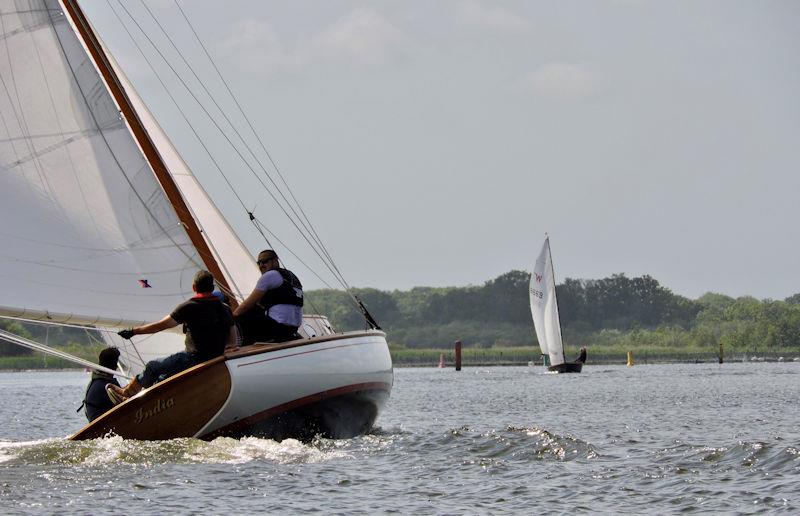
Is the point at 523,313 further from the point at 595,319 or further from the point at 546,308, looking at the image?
the point at 546,308

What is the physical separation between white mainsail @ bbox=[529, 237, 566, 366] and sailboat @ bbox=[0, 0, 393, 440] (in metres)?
60.8

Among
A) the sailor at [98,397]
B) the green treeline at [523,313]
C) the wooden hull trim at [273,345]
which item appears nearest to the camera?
the wooden hull trim at [273,345]

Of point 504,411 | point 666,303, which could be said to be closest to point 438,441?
point 504,411

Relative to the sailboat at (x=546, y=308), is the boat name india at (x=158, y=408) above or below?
below

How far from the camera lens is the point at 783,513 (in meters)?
A: 12.8

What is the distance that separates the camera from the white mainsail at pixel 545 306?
80500 millimetres

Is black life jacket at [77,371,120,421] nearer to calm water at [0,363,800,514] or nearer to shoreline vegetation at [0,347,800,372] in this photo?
calm water at [0,363,800,514]

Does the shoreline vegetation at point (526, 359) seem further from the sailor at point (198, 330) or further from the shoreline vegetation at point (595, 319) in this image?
the sailor at point (198, 330)

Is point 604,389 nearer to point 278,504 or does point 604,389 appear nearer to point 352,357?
point 352,357

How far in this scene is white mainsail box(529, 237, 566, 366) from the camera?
8050cm

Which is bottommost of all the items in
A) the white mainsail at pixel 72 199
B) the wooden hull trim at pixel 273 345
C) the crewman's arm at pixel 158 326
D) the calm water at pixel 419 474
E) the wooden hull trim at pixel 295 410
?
the calm water at pixel 419 474

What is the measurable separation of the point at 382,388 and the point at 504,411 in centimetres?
1176

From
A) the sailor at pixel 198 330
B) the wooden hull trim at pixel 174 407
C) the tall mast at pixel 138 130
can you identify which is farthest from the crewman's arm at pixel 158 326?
the tall mast at pixel 138 130

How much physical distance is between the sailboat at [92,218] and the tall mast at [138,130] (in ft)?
0.07
